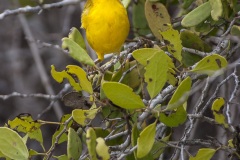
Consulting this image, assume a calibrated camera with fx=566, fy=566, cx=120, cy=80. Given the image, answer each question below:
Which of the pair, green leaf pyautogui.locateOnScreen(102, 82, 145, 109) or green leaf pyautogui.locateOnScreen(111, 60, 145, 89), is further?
green leaf pyautogui.locateOnScreen(111, 60, 145, 89)

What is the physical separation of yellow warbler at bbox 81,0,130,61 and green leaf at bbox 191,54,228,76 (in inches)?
17.8

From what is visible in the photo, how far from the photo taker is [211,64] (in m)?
1.29

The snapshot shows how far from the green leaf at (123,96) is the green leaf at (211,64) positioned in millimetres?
163

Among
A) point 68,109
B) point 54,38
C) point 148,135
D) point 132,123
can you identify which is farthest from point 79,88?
point 68,109

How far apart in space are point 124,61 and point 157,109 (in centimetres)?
30

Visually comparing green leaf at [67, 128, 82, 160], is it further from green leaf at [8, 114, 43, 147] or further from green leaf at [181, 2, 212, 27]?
green leaf at [181, 2, 212, 27]

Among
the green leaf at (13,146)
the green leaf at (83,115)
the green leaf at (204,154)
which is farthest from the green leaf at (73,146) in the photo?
the green leaf at (204,154)

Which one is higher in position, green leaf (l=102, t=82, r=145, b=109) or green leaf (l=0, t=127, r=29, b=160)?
green leaf (l=102, t=82, r=145, b=109)

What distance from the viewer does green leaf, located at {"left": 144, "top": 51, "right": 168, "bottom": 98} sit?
1228mm

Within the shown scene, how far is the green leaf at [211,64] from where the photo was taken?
4.22 feet

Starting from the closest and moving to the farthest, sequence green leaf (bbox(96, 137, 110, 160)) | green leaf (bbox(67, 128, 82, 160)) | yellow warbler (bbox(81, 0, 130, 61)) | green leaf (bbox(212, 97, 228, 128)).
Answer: green leaf (bbox(96, 137, 110, 160)) → green leaf (bbox(67, 128, 82, 160)) → green leaf (bbox(212, 97, 228, 128)) → yellow warbler (bbox(81, 0, 130, 61))

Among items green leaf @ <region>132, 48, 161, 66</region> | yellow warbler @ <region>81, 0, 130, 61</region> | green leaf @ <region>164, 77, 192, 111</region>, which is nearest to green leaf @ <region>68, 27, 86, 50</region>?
yellow warbler @ <region>81, 0, 130, 61</region>

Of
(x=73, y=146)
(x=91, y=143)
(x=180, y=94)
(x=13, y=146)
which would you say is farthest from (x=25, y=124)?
(x=180, y=94)

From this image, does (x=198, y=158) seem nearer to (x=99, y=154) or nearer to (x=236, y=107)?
(x=99, y=154)
